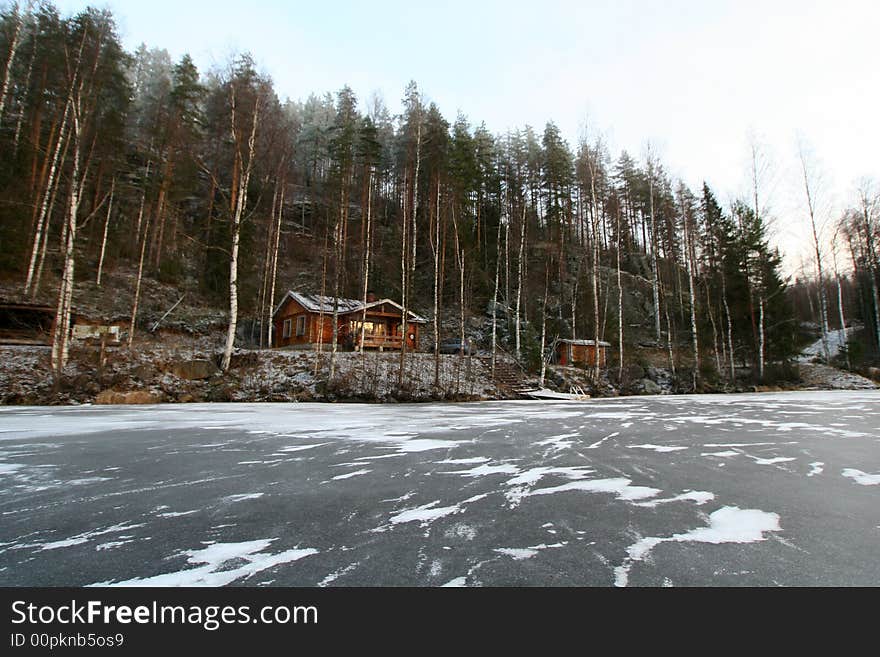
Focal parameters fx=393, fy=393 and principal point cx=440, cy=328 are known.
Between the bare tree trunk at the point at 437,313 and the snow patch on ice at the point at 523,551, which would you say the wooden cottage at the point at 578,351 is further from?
the snow patch on ice at the point at 523,551

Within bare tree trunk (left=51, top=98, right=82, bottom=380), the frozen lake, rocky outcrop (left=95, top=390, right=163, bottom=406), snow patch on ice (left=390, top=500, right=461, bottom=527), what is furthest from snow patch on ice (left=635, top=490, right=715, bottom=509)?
bare tree trunk (left=51, top=98, right=82, bottom=380)

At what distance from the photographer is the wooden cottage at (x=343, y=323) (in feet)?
73.6

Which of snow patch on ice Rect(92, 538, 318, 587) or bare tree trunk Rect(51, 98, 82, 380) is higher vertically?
bare tree trunk Rect(51, 98, 82, 380)

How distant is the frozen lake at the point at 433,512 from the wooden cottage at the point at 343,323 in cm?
1766

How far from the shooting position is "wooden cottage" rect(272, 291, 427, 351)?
2242 cm

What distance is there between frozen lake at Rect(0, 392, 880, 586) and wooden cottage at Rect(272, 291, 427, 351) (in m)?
17.7

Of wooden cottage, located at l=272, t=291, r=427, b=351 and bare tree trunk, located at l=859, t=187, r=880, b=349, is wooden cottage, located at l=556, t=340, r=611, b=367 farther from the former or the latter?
bare tree trunk, located at l=859, t=187, r=880, b=349

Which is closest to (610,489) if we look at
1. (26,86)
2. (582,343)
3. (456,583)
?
(456,583)

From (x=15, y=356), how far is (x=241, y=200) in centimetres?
805

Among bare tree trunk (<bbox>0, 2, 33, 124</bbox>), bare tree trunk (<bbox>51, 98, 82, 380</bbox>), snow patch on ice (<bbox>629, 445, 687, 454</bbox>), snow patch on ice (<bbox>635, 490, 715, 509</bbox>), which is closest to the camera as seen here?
snow patch on ice (<bbox>635, 490, 715, 509</bbox>)

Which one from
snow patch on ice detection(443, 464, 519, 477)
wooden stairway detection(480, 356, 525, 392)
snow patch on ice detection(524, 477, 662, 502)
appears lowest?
snow patch on ice detection(443, 464, 519, 477)

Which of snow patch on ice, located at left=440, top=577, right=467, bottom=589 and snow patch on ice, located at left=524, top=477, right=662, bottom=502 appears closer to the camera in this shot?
snow patch on ice, located at left=440, top=577, right=467, bottom=589

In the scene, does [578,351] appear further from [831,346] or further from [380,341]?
[831,346]

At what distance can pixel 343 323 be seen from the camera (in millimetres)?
23469
